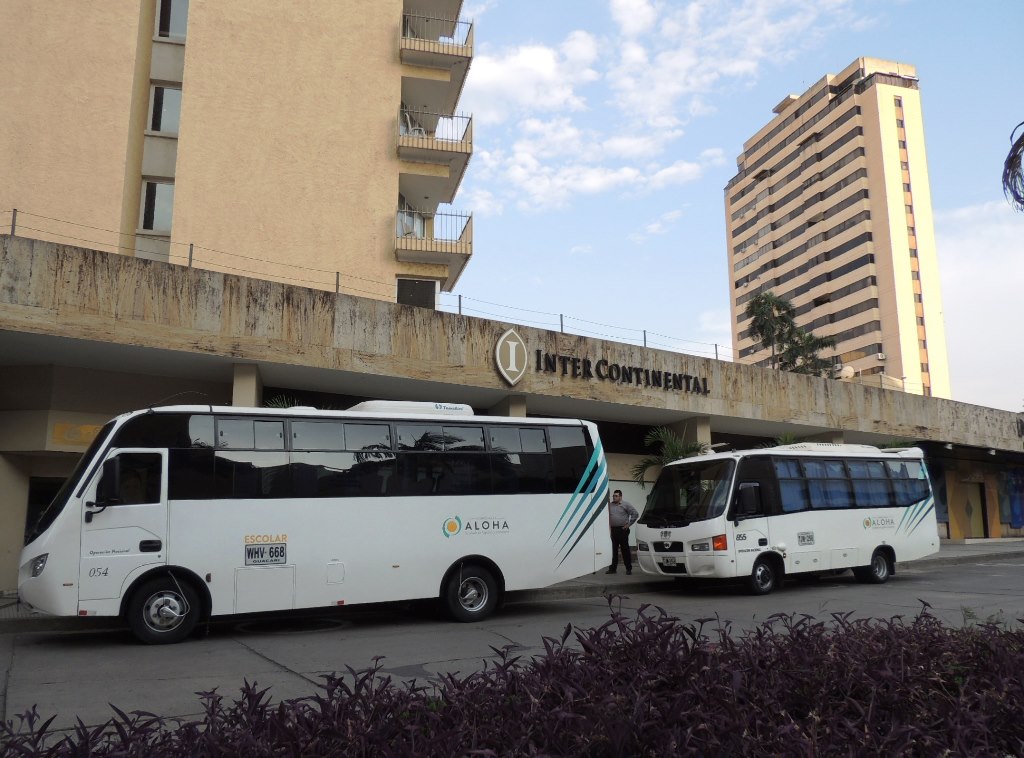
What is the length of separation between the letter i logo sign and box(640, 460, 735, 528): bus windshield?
4.75m

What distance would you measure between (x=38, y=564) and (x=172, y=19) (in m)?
19.6

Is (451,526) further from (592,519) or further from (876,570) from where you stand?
(876,570)

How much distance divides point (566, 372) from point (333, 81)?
11.3 meters

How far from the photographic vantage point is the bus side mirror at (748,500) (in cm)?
1440

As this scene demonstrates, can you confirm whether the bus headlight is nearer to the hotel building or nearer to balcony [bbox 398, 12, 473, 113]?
the hotel building

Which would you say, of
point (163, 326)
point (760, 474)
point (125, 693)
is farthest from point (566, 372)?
point (125, 693)

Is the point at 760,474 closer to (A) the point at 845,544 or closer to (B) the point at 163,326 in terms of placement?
(A) the point at 845,544

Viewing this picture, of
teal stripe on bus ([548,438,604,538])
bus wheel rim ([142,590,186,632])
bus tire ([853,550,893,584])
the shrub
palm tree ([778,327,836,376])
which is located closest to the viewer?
the shrub

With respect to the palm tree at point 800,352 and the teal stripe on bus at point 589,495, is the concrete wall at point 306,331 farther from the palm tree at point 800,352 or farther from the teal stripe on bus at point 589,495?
the palm tree at point 800,352

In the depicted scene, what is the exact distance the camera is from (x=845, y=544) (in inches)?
630

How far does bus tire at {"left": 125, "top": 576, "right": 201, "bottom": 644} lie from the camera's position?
383 inches

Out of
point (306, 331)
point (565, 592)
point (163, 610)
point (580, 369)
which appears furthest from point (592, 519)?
point (580, 369)

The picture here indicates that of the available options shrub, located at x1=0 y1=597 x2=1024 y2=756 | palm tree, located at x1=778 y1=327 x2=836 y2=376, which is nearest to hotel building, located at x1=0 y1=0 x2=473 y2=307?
shrub, located at x1=0 y1=597 x2=1024 y2=756

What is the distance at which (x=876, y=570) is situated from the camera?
1658cm
